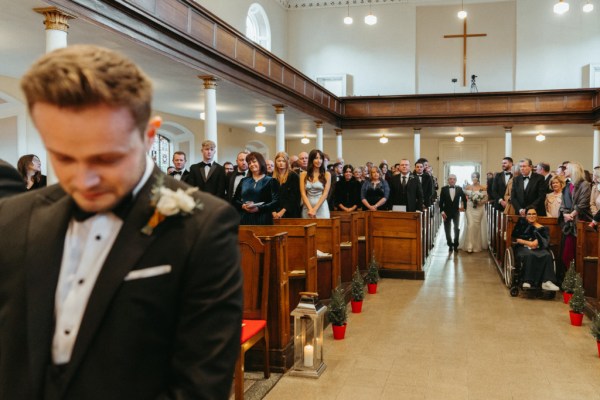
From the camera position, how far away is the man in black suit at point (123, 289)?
1104 mm

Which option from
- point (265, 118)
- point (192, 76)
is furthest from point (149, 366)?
point (265, 118)

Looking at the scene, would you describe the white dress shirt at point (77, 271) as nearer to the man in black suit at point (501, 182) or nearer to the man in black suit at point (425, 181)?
the man in black suit at point (425, 181)

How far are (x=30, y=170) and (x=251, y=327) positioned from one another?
175 inches

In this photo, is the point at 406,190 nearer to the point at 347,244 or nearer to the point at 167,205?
the point at 347,244

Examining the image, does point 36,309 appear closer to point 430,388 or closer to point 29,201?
point 29,201

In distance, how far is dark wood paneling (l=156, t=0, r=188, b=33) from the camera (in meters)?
7.57

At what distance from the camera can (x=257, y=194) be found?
21.5ft

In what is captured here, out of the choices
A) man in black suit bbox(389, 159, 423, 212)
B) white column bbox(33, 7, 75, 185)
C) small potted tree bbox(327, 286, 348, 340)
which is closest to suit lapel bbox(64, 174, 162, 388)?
small potted tree bbox(327, 286, 348, 340)

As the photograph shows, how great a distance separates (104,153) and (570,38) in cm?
2238

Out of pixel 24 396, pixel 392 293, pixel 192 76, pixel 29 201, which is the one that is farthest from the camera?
pixel 192 76

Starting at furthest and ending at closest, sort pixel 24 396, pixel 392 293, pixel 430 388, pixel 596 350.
→ pixel 392 293
pixel 596 350
pixel 430 388
pixel 24 396

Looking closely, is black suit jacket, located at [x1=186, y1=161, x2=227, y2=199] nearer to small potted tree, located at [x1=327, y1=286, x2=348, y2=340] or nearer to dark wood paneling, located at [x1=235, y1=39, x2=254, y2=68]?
small potted tree, located at [x1=327, y1=286, x2=348, y2=340]

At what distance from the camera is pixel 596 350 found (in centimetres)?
541

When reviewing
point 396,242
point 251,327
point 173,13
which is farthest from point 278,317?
point 173,13
